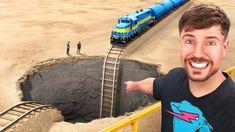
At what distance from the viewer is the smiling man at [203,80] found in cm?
241

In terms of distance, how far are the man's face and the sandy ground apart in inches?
506

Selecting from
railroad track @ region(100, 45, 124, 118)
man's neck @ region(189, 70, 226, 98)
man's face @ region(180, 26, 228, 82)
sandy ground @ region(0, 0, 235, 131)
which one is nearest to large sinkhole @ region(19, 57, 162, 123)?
railroad track @ region(100, 45, 124, 118)

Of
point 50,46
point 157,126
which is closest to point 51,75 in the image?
point 50,46

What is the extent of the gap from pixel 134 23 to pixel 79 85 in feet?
21.4

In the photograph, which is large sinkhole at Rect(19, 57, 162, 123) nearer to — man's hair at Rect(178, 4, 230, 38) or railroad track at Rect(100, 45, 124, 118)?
railroad track at Rect(100, 45, 124, 118)

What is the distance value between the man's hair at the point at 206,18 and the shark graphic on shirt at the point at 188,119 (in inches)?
28.4

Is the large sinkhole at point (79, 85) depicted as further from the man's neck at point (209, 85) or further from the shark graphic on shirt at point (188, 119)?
the man's neck at point (209, 85)

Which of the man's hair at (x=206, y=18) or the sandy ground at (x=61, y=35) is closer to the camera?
the man's hair at (x=206, y=18)

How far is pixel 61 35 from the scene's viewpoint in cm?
2525

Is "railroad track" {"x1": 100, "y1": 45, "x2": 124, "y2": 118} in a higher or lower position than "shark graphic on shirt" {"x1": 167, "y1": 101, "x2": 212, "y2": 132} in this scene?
lower

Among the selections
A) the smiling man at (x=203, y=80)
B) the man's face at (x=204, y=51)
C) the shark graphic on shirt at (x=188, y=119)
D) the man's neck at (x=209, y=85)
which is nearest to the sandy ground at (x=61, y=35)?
the shark graphic on shirt at (x=188, y=119)

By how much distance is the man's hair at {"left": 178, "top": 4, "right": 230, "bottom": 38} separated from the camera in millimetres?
2373

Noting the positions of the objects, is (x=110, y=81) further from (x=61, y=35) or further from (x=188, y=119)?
(x=188, y=119)

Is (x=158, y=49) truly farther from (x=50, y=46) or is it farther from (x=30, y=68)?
(x=30, y=68)
